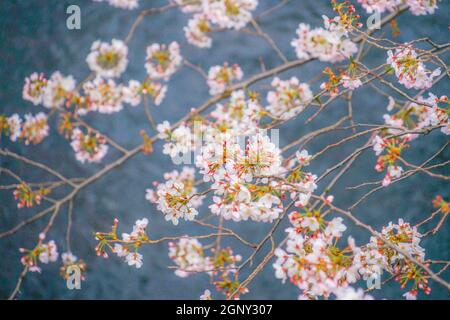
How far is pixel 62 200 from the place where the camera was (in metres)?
1.85

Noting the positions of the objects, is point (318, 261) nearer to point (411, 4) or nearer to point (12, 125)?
point (411, 4)

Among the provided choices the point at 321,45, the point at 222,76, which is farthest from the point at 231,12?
the point at 321,45

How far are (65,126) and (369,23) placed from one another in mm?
1114

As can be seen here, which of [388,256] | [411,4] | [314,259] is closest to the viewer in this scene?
[314,259]

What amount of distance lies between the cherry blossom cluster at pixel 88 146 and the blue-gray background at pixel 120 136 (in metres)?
0.05

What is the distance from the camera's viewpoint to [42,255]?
1886 mm

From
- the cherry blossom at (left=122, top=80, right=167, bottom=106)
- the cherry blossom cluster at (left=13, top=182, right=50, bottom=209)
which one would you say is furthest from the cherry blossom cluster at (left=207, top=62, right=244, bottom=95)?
the cherry blossom cluster at (left=13, top=182, right=50, bottom=209)

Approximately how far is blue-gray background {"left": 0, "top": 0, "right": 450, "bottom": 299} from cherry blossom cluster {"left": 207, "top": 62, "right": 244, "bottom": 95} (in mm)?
65

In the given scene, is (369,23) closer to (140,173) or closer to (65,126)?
(140,173)

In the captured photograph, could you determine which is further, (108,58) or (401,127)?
(108,58)

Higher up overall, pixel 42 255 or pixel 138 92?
pixel 138 92

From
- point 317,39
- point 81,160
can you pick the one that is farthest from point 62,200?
point 317,39

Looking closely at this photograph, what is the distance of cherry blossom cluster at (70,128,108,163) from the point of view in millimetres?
1900

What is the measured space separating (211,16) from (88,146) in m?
0.65
